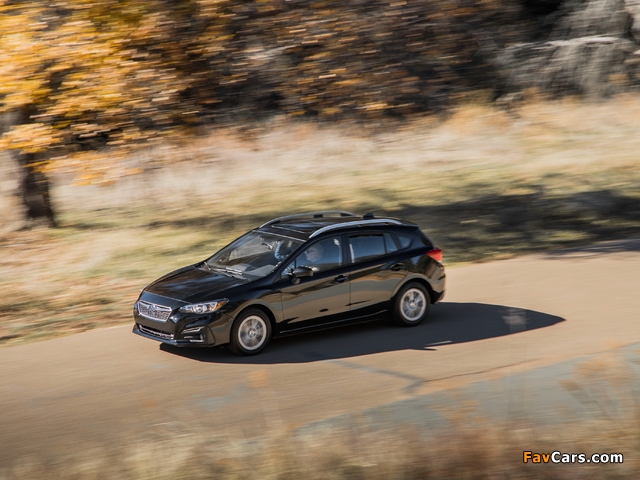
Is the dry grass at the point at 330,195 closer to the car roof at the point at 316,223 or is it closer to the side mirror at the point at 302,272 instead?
the car roof at the point at 316,223

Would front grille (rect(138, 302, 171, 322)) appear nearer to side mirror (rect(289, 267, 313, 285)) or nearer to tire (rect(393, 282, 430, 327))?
side mirror (rect(289, 267, 313, 285))

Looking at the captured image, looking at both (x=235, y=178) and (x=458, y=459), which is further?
(x=235, y=178)

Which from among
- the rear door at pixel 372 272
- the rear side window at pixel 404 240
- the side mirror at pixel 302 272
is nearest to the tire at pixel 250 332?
the side mirror at pixel 302 272

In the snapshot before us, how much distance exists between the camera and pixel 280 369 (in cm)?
939

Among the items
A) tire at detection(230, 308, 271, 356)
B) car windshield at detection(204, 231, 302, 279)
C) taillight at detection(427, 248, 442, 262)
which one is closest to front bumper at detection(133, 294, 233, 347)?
tire at detection(230, 308, 271, 356)

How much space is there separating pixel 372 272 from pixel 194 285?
2256mm

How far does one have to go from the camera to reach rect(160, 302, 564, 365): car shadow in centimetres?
993

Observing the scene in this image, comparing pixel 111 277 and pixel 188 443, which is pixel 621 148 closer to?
pixel 111 277

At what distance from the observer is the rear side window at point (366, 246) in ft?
35.5

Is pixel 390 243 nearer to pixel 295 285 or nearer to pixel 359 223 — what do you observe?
pixel 359 223

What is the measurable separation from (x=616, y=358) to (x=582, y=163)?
1821cm

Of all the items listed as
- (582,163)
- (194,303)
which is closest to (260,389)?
(194,303)

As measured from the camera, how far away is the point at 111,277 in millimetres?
15180

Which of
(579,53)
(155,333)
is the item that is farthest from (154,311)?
(579,53)
